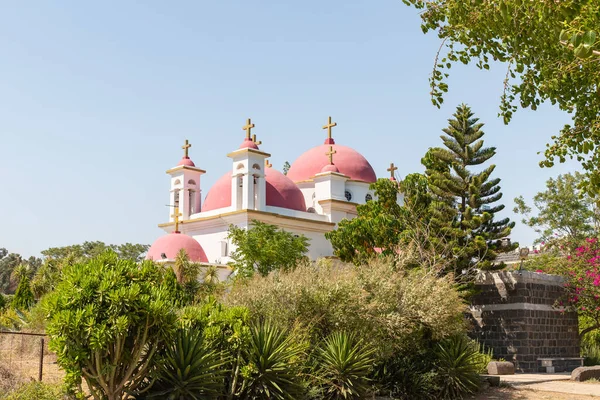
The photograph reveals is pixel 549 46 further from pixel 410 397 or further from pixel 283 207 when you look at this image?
pixel 283 207

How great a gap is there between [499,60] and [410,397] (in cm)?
775

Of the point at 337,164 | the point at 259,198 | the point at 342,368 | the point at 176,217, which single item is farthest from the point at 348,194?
the point at 342,368

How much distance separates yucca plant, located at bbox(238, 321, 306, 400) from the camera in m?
10.6

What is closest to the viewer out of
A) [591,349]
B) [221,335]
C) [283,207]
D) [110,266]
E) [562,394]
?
[110,266]

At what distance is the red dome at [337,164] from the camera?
36.7m

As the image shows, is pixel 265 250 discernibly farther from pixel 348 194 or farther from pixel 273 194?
pixel 348 194

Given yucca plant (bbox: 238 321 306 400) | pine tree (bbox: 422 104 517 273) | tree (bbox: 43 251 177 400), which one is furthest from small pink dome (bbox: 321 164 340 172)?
tree (bbox: 43 251 177 400)

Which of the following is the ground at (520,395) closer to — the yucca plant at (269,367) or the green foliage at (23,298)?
the yucca plant at (269,367)

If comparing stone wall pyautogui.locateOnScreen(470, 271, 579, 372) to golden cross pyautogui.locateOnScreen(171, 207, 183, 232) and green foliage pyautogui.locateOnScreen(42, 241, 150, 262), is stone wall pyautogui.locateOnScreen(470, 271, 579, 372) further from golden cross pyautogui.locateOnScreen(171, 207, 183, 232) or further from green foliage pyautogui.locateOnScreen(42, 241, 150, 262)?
green foliage pyautogui.locateOnScreen(42, 241, 150, 262)

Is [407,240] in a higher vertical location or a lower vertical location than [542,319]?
higher

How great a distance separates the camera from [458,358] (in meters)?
14.5

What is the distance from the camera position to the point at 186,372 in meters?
9.66

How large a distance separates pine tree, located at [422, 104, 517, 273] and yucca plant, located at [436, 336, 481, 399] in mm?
5832

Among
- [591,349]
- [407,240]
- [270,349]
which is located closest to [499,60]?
[270,349]
